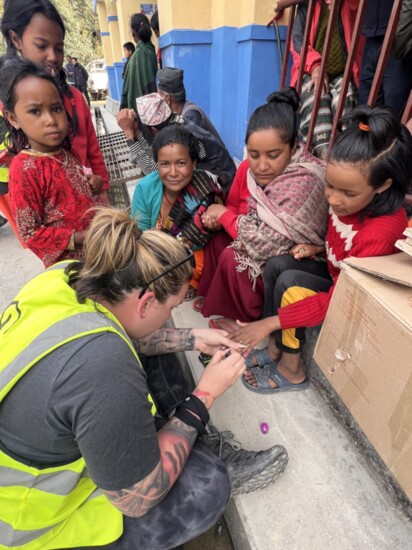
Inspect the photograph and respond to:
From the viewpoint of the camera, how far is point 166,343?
1.59 meters

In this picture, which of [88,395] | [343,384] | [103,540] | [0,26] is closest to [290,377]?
[343,384]

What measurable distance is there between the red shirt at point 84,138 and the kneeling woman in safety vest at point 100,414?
56.0 inches

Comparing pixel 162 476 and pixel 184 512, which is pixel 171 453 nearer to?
pixel 162 476

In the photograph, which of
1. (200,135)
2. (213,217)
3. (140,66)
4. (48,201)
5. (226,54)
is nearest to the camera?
(48,201)

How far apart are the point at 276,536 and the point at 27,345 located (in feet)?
3.60

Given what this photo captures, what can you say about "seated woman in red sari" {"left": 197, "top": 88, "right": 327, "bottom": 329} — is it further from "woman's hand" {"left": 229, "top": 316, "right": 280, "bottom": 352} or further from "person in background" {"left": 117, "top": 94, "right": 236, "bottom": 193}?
"person in background" {"left": 117, "top": 94, "right": 236, "bottom": 193}

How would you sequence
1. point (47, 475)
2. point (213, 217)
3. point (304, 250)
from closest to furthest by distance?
point (47, 475) → point (304, 250) → point (213, 217)

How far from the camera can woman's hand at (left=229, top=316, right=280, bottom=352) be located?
1599mm

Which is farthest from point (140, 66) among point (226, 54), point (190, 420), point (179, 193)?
point (190, 420)

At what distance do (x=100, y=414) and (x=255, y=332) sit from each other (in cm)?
95

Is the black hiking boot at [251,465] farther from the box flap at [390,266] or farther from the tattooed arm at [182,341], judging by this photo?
the box flap at [390,266]

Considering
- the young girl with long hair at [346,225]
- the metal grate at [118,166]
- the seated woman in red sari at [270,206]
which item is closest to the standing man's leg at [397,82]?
the seated woman in red sari at [270,206]

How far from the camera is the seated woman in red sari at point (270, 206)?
1676 millimetres

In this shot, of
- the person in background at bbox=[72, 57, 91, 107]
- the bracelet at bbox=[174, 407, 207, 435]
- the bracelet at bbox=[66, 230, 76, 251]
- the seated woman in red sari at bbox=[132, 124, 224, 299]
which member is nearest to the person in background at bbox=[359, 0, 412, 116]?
the seated woman in red sari at bbox=[132, 124, 224, 299]
